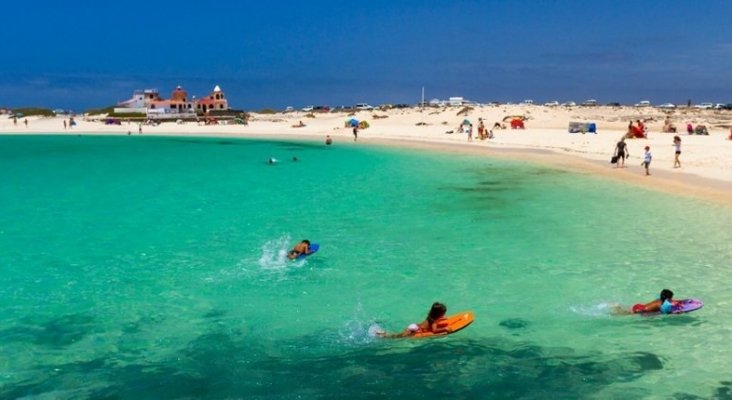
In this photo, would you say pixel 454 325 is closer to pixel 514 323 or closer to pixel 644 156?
pixel 514 323

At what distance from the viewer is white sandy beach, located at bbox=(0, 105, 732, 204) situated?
87.8ft

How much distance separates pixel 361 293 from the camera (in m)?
11.9

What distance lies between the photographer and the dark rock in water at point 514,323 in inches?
396

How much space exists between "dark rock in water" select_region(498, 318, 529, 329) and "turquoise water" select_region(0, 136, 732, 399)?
1.9 inches

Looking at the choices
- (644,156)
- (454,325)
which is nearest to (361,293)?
(454,325)

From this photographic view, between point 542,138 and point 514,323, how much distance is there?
1546 inches

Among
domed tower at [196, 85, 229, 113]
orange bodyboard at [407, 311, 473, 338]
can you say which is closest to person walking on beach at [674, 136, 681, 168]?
orange bodyboard at [407, 311, 473, 338]

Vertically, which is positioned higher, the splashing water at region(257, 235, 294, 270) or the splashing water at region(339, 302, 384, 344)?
the splashing water at region(257, 235, 294, 270)

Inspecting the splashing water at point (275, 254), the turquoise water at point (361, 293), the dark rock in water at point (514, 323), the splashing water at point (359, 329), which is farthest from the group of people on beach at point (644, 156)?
the splashing water at point (359, 329)

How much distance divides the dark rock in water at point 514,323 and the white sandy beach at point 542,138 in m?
13.9

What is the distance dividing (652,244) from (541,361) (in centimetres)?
819

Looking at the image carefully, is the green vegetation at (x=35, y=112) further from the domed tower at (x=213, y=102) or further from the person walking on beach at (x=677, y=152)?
the person walking on beach at (x=677, y=152)

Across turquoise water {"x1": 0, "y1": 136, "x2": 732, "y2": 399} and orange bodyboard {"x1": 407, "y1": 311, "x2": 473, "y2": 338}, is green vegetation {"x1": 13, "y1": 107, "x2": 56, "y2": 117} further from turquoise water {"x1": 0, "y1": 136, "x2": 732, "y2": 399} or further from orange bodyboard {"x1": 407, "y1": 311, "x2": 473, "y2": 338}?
orange bodyboard {"x1": 407, "y1": 311, "x2": 473, "y2": 338}

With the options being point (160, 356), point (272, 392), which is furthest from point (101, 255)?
point (272, 392)
